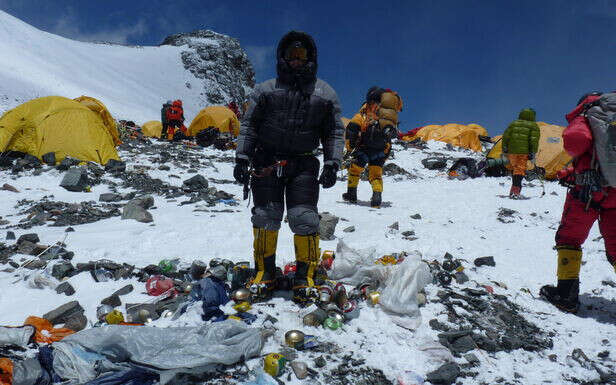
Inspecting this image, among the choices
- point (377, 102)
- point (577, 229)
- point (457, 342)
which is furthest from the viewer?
point (377, 102)

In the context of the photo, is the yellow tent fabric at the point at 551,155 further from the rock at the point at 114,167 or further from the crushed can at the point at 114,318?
the crushed can at the point at 114,318

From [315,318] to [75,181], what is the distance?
680 cm

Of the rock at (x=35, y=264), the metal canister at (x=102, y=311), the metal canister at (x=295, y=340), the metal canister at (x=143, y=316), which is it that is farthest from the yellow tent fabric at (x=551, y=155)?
the rock at (x=35, y=264)

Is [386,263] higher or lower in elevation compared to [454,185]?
lower

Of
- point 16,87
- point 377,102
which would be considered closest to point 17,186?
point 377,102

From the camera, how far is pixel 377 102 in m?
7.16

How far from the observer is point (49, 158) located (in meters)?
8.71

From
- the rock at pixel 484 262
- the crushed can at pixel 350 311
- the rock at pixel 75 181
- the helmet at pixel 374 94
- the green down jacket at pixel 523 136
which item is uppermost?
the helmet at pixel 374 94

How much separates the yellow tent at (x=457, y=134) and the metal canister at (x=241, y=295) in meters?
18.1

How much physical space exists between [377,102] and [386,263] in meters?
4.26

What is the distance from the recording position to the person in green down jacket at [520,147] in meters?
8.30

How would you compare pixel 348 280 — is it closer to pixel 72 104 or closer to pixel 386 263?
pixel 386 263

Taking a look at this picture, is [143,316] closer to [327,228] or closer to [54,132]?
[327,228]

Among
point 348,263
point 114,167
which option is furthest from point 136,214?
point 114,167
